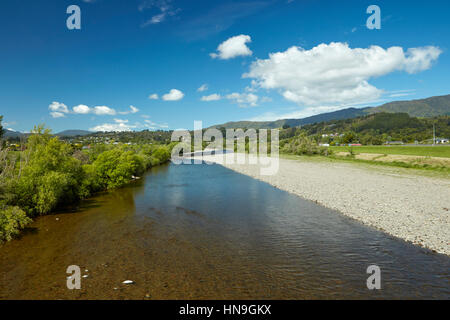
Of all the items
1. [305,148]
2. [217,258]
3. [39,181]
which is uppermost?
[305,148]

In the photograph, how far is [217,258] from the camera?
13.0m

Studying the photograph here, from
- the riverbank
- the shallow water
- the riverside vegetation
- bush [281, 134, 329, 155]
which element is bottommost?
the shallow water

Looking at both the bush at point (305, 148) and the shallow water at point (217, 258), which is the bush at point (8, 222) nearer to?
the shallow water at point (217, 258)

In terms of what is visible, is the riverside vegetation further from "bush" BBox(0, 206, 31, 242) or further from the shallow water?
the shallow water

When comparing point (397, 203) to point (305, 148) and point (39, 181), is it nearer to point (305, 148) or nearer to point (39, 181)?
point (39, 181)

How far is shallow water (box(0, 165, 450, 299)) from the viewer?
1006 cm

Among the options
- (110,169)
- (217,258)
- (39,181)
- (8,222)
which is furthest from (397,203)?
(110,169)

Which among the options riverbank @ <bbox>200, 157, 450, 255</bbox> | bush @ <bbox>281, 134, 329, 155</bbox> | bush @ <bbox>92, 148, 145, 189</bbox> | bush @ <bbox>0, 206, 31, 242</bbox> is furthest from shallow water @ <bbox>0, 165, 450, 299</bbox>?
bush @ <bbox>281, 134, 329, 155</bbox>

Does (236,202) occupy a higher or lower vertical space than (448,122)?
lower

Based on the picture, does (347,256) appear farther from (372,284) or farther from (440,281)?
(440,281)

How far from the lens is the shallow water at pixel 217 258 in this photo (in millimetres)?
10062

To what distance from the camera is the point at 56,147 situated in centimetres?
2459
